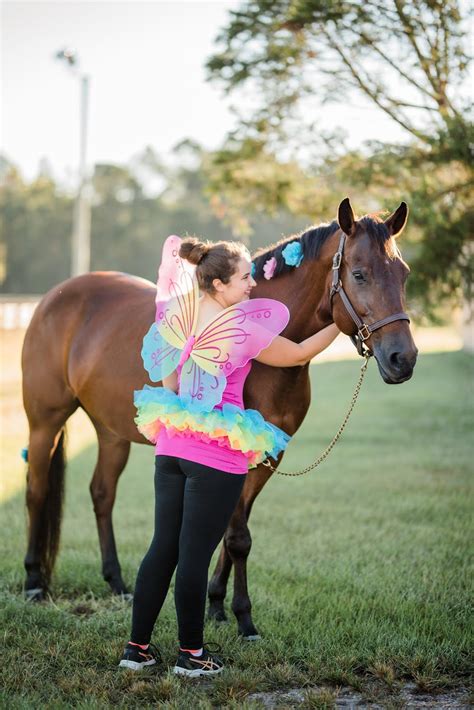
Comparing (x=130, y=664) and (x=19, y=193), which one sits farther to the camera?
(x=19, y=193)

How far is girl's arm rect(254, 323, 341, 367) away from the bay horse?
0.14 meters

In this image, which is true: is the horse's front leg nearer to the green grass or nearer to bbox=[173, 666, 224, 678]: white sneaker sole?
the green grass

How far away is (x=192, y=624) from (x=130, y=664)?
0.39 meters

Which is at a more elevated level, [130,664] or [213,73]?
[213,73]

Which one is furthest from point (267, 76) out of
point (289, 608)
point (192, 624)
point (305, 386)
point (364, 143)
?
point (192, 624)

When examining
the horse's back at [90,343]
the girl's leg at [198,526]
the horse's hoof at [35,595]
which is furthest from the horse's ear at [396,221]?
the horse's hoof at [35,595]

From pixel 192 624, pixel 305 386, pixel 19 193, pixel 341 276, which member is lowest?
pixel 192 624

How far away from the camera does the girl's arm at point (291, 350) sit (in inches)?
136

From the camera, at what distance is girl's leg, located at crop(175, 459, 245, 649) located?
10.6 ft

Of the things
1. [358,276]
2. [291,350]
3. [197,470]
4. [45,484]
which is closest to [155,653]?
[197,470]

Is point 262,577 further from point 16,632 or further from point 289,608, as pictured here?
point 16,632

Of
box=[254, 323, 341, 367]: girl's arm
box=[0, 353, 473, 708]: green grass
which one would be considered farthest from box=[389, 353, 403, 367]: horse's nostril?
box=[0, 353, 473, 708]: green grass

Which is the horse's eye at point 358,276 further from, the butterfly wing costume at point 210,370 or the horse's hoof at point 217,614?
the horse's hoof at point 217,614

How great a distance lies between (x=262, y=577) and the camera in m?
5.00
